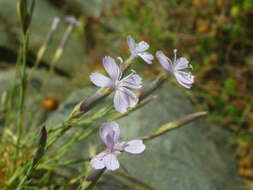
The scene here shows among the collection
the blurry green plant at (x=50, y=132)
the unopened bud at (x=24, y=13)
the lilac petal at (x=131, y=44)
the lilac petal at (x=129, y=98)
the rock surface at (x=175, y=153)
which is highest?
the unopened bud at (x=24, y=13)

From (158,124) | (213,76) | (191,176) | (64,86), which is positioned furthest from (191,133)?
(64,86)

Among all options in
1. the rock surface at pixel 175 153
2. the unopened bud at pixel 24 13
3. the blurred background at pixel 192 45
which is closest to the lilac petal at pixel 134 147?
the unopened bud at pixel 24 13

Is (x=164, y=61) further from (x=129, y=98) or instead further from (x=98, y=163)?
(x=98, y=163)

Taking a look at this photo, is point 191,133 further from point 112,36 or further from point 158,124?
point 112,36

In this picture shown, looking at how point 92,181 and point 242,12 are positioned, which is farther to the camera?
point 242,12

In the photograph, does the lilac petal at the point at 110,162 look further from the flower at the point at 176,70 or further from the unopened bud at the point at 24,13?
the unopened bud at the point at 24,13

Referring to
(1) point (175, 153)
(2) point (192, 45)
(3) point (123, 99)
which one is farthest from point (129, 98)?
(2) point (192, 45)

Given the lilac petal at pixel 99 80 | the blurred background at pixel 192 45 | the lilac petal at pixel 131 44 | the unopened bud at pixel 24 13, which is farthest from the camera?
the blurred background at pixel 192 45
